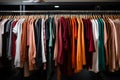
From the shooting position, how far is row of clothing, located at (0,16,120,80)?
2.35 m

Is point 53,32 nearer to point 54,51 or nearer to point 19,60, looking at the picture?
point 54,51

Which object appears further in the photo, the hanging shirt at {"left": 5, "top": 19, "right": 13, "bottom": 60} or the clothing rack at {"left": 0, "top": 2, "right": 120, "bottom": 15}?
the clothing rack at {"left": 0, "top": 2, "right": 120, "bottom": 15}

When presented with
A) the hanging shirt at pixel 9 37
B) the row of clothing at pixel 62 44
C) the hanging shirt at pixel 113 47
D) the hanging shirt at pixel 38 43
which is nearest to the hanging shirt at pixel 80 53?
the row of clothing at pixel 62 44

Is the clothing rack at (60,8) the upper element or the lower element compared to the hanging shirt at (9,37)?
upper

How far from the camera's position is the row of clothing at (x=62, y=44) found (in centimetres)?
235

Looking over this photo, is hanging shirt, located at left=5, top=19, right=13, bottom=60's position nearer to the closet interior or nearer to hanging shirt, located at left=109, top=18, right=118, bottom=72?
the closet interior

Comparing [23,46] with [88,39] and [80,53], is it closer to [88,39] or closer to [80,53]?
[80,53]

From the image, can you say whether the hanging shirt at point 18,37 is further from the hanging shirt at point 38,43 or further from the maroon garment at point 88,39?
the maroon garment at point 88,39

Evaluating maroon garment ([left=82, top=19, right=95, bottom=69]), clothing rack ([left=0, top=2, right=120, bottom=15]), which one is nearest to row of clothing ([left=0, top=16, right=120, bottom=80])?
maroon garment ([left=82, top=19, right=95, bottom=69])

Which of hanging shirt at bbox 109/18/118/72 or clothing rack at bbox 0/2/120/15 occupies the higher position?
clothing rack at bbox 0/2/120/15

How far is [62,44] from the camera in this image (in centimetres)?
236

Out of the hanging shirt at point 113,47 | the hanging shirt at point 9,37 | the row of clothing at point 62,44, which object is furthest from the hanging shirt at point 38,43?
the hanging shirt at point 113,47

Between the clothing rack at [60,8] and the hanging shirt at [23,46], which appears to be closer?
the hanging shirt at [23,46]

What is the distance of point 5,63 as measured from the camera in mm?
2561
